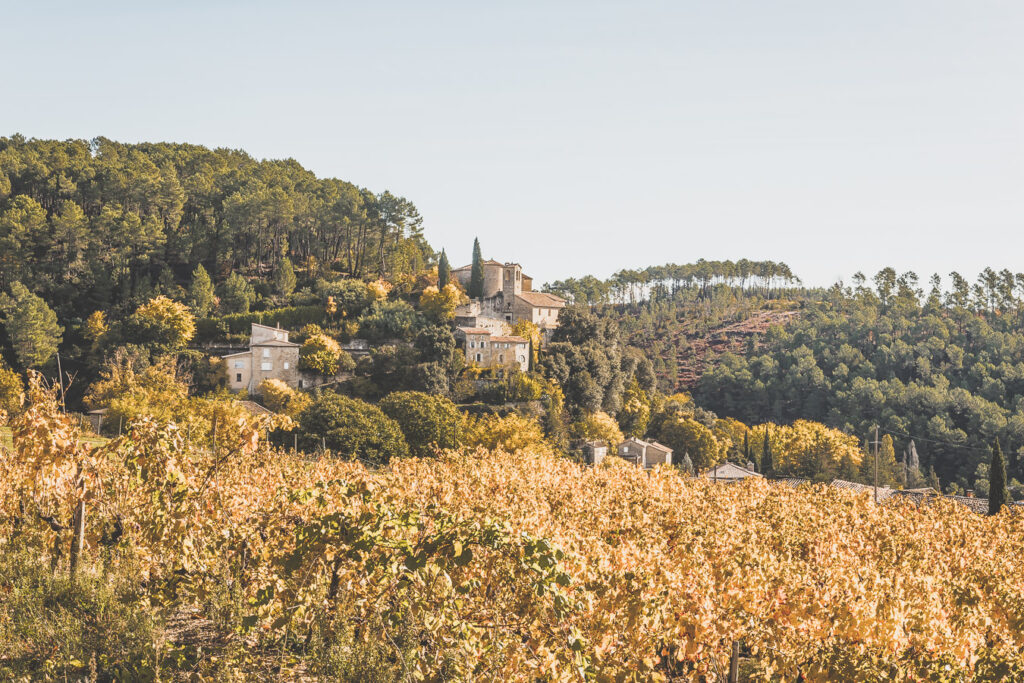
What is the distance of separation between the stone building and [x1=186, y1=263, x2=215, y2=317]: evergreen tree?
19.9 meters

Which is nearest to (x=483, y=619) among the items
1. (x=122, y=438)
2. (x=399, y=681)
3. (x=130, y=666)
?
(x=399, y=681)

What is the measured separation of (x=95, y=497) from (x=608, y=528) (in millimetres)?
7988

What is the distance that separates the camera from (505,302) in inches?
2761

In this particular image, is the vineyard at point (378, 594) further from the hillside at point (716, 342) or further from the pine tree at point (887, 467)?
the hillside at point (716, 342)

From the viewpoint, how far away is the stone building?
6719 centimetres

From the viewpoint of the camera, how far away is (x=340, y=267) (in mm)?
78750

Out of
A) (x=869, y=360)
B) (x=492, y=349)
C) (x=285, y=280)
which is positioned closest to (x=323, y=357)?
(x=492, y=349)

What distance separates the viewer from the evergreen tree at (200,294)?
66.6 meters

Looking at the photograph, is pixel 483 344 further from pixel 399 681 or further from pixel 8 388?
pixel 399 681

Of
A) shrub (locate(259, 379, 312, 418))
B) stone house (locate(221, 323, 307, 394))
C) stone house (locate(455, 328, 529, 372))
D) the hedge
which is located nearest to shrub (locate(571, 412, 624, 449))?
stone house (locate(455, 328, 529, 372))

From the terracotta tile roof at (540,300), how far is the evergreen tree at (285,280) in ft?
62.8

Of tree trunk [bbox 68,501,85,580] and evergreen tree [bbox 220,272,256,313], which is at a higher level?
evergreen tree [bbox 220,272,256,313]

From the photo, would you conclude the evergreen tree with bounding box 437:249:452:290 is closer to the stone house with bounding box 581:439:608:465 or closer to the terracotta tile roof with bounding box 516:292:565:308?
the terracotta tile roof with bounding box 516:292:565:308

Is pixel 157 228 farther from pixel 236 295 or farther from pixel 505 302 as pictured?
pixel 505 302
